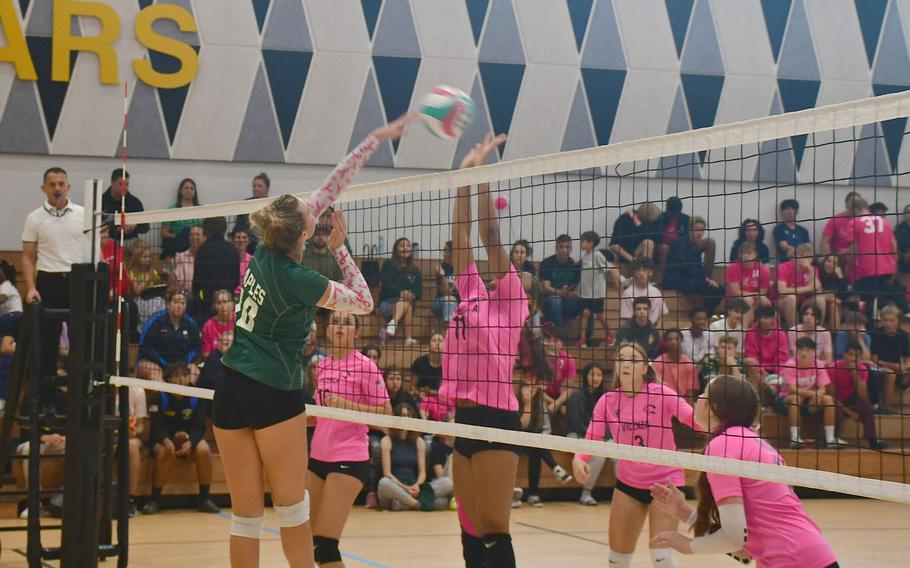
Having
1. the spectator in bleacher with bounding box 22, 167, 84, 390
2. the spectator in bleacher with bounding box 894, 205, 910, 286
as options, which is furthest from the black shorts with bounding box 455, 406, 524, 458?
the spectator in bleacher with bounding box 894, 205, 910, 286

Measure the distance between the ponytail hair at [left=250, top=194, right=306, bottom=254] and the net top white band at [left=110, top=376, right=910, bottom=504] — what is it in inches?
46.3

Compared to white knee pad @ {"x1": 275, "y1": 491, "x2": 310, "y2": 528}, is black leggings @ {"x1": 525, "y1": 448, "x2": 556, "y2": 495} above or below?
below

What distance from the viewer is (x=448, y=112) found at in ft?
17.0

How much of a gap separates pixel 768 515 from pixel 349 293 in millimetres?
1886

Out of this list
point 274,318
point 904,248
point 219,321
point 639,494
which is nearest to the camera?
point 274,318

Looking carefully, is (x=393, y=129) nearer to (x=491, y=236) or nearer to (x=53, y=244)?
(x=491, y=236)

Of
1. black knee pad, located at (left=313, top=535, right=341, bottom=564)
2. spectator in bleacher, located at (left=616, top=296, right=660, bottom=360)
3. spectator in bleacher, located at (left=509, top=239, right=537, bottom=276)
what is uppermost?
spectator in bleacher, located at (left=509, top=239, right=537, bottom=276)

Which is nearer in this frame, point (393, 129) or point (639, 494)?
point (393, 129)

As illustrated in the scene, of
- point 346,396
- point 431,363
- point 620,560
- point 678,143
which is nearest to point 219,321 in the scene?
point 431,363

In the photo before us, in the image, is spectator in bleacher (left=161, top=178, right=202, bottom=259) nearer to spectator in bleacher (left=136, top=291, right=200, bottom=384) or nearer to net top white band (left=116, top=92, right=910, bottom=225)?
spectator in bleacher (left=136, top=291, right=200, bottom=384)

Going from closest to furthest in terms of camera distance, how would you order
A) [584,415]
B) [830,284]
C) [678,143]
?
1. [678,143]
2. [584,415]
3. [830,284]

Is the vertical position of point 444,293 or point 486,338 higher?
point 444,293

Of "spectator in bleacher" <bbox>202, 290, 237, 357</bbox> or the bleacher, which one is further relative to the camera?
the bleacher

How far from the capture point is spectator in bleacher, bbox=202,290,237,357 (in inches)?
339
